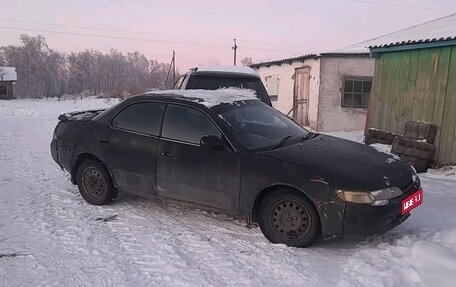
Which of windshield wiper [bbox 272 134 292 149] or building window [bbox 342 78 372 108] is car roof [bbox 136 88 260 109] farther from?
building window [bbox 342 78 372 108]

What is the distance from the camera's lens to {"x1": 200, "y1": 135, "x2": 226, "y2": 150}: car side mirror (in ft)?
13.8

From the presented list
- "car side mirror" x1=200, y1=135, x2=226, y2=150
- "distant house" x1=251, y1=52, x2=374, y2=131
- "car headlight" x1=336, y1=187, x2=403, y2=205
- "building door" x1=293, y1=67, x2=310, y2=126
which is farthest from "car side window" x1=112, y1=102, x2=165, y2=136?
"building door" x1=293, y1=67, x2=310, y2=126

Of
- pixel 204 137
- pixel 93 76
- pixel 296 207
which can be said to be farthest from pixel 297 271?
pixel 93 76

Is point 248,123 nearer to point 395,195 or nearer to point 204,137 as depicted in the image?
point 204,137

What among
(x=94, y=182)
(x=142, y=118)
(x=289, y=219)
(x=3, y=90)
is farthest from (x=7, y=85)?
(x=289, y=219)

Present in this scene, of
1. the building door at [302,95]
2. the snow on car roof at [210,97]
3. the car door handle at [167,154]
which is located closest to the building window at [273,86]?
the building door at [302,95]

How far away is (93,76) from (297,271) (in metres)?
102

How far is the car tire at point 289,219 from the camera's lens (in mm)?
3861

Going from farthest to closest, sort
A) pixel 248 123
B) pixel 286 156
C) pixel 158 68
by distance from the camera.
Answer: pixel 158 68 < pixel 248 123 < pixel 286 156

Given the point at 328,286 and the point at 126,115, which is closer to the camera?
the point at 328,286

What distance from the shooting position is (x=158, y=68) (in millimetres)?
119625

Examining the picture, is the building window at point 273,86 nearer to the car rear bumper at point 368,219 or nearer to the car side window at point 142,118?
the car side window at point 142,118

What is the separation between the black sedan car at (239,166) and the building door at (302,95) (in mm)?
10182

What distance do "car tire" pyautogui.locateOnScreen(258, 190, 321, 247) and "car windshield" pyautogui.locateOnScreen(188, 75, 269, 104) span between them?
382 cm
